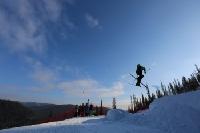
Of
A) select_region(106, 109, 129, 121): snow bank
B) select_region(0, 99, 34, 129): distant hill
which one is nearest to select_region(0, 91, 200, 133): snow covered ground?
select_region(106, 109, 129, 121): snow bank

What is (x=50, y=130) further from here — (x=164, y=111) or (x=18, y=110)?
(x=18, y=110)

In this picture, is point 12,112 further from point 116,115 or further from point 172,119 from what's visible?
point 172,119

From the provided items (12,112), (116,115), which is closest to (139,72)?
(116,115)

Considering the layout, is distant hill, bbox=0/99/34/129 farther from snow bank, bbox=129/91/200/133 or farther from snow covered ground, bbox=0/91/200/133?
snow bank, bbox=129/91/200/133

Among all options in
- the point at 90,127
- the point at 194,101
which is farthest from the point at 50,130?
the point at 194,101

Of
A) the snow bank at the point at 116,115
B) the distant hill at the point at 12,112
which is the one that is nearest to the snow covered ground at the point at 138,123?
the snow bank at the point at 116,115

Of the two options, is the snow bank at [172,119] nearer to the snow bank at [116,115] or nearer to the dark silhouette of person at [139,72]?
the snow bank at [116,115]

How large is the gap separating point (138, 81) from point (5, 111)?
45.7 m

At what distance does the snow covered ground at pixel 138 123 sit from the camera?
739 cm

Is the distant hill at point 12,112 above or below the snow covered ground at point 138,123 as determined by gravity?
above

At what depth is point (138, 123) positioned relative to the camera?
9.34 m

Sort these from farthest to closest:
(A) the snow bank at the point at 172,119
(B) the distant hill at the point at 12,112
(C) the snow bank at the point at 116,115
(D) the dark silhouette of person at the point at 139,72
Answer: (B) the distant hill at the point at 12,112 < (D) the dark silhouette of person at the point at 139,72 < (C) the snow bank at the point at 116,115 < (A) the snow bank at the point at 172,119

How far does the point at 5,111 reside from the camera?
57.2m

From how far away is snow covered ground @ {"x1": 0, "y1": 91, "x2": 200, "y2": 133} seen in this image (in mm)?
7395
